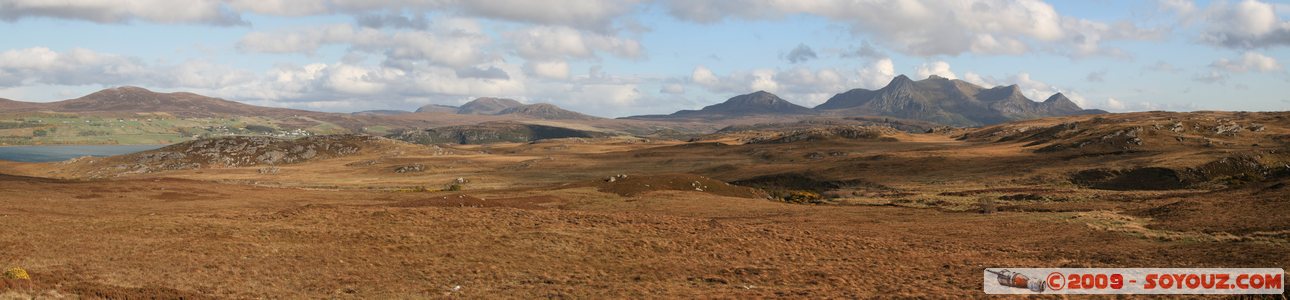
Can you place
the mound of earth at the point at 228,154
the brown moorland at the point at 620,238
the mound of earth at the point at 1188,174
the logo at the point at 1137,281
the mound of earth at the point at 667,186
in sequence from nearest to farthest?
1. the logo at the point at 1137,281
2. the brown moorland at the point at 620,238
3. the mound of earth at the point at 667,186
4. the mound of earth at the point at 1188,174
5. the mound of earth at the point at 228,154

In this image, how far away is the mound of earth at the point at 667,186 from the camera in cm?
7412

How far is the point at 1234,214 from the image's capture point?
150ft

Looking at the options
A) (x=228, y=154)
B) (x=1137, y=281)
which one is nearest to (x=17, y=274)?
(x=1137, y=281)

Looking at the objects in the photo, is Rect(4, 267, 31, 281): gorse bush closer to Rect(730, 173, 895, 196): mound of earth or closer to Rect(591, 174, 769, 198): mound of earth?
Rect(591, 174, 769, 198): mound of earth

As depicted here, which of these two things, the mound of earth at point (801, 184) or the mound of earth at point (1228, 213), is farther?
the mound of earth at point (801, 184)

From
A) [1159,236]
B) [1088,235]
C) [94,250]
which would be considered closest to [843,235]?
[1088,235]

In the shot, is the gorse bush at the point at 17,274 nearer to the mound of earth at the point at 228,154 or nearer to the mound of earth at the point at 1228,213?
the mound of earth at the point at 1228,213

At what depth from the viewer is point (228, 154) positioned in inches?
6698

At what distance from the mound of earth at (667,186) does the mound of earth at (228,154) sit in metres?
121

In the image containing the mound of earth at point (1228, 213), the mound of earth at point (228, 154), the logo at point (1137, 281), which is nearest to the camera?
the logo at point (1137, 281)

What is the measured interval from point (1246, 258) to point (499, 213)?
38650 mm

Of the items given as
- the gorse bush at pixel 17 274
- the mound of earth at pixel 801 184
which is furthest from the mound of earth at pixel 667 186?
the gorse bush at pixel 17 274

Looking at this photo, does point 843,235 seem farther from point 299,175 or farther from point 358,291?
point 299,175

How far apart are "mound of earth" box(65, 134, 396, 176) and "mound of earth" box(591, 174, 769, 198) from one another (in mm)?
121021
